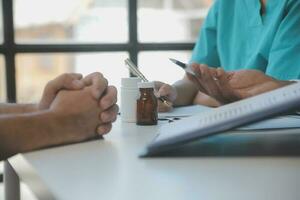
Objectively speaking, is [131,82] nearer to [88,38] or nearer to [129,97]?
[129,97]

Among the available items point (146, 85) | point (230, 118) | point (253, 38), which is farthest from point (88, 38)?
point (230, 118)

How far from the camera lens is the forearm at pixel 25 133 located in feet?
2.22

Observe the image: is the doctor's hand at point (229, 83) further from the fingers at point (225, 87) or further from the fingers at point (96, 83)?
the fingers at point (96, 83)

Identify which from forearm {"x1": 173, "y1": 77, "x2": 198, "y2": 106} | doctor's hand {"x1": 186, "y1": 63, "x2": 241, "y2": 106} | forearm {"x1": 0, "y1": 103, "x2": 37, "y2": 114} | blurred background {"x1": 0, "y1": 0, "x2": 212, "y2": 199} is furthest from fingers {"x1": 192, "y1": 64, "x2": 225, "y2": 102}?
blurred background {"x1": 0, "y1": 0, "x2": 212, "y2": 199}

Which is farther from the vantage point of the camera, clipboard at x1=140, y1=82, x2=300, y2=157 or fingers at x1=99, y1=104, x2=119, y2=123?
fingers at x1=99, y1=104, x2=119, y2=123

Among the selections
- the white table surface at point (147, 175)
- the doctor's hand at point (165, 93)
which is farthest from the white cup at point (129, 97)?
the white table surface at point (147, 175)

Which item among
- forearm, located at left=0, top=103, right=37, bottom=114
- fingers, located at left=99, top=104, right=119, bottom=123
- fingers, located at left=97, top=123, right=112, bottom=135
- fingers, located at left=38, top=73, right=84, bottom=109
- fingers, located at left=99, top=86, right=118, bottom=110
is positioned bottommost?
fingers, located at left=97, top=123, right=112, bottom=135

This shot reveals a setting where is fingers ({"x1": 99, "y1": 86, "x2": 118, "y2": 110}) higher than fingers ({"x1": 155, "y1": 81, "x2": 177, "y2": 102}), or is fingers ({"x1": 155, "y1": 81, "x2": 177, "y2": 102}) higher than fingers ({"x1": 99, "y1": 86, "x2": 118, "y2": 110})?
fingers ({"x1": 99, "y1": 86, "x2": 118, "y2": 110})

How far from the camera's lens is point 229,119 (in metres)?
0.60

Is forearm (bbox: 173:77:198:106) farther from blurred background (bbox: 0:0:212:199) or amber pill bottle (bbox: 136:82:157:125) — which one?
blurred background (bbox: 0:0:212:199)

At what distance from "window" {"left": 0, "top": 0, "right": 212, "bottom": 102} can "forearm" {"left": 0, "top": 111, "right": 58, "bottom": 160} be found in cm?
125

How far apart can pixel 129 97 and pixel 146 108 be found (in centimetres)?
7

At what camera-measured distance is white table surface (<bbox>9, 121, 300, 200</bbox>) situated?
472mm

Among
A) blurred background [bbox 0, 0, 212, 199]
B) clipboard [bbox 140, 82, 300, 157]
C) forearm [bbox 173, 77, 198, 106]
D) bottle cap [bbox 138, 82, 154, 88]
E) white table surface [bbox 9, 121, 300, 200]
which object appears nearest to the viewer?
white table surface [bbox 9, 121, 300, 200]
